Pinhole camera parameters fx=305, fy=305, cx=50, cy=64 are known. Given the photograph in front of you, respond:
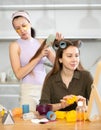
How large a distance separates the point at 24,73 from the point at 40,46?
28cm

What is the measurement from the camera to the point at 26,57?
2521 millimetres

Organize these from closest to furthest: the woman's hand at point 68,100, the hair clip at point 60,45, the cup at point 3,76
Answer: the woman's hand at point 68,100 < the hair clip at point 60,45 < the cup at point 3,76

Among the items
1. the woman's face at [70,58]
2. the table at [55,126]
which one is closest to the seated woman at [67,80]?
the woman's face at [70,58]

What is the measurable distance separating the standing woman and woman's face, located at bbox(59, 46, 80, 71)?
20cm

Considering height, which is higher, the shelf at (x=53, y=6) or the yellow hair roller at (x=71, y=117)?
the shelf at (x=53, y=6)

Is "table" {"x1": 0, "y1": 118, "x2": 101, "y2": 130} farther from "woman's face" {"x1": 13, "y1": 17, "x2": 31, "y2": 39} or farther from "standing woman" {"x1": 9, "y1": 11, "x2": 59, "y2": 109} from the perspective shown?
"woman's face" {"x1": 13, "y1": 17, "x2": 31, "y2": 39}

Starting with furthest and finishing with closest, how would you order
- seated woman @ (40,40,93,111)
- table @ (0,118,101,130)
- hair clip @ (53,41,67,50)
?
hair clip @ (53,41,67,50) → seated woman @ (40,40,93,111) → table @ (0,118,101,130)

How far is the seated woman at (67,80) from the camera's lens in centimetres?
226

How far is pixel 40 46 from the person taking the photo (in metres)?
2.56

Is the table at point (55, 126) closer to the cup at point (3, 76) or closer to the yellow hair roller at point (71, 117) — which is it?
the yellow hair roller at point (71, 117)

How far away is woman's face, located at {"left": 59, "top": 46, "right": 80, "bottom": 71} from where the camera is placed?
7.50ft

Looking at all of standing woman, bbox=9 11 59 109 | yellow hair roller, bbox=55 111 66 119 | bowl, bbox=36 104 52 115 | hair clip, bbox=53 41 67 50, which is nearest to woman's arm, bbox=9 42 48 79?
standing woman, bbox=9 11 59 109

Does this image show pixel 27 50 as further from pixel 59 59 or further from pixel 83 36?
pixel 83 36

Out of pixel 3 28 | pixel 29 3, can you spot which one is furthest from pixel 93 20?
pixel 3 28
